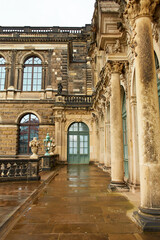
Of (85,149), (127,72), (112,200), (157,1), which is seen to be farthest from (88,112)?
(157,1)

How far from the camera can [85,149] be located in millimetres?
17891

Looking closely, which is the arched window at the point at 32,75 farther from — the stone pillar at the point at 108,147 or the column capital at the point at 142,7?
the column capital at the point at 142,7

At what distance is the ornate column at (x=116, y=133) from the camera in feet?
20.3

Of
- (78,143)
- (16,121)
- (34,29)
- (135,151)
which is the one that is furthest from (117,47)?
(34,29)

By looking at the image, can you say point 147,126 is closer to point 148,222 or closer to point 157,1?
point 148,222

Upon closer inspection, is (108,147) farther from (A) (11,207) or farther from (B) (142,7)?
(B) (142,7)

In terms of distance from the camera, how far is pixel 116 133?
20.7ft

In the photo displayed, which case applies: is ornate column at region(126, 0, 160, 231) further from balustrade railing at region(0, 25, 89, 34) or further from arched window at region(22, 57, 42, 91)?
balustrade railing at region(0, 25, 89, 34)

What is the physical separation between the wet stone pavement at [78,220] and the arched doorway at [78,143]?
12.0 meters

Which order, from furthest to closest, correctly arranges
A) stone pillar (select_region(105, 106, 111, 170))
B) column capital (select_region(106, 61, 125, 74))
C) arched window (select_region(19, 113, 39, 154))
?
1. arched window (select_region(19, 113, 39, 154))
2. stone pillar (select_region(105, 106, 111, 170))
3. column capital (select_region(106, 61, 125, 74))

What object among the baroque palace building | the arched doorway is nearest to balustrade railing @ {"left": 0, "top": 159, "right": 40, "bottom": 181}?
the baroque palace building

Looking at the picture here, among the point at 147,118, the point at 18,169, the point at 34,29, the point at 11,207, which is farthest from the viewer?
the point at 34,29

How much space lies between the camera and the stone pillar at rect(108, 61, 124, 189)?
20.3ft

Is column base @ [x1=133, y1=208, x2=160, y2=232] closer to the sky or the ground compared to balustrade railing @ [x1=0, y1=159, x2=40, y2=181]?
closer to the ground
